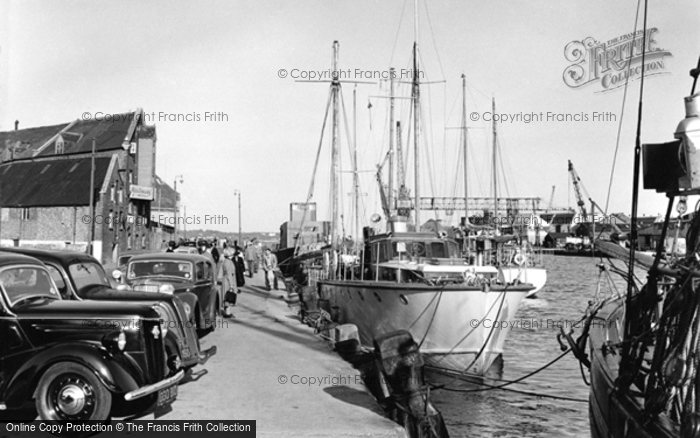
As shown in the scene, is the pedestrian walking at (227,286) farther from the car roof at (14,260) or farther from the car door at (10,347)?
the car door at (10,347)

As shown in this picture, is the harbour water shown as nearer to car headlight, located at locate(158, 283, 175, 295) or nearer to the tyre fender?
car headlight, located at locate(158, 283, 175, 295)

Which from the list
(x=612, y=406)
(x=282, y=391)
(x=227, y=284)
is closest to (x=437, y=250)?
(x=227, y=284)

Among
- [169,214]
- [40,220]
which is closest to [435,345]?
[40,220]

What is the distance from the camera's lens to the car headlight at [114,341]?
662cm

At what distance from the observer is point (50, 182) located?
45.5m

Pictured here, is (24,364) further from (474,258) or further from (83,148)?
(83,148)

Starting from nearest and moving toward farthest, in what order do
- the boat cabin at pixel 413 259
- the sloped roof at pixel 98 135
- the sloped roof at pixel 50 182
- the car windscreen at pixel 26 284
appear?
1. the car windscreen at pixel 26 284
2. the boat cabin at pixel 413 259
3. the sloped roof at pixel 50 182
4. the sloped roof at pixel 98 135

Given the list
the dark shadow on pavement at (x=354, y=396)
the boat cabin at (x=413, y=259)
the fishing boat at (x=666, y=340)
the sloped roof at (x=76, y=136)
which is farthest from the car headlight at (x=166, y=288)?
the sloped roof at (x=76, y=136)

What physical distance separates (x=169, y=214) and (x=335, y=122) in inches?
2005

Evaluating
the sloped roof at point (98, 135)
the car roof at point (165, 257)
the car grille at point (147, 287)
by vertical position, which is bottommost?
the car grille at point (147, 287)

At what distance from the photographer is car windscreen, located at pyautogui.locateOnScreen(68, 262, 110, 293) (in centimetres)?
812

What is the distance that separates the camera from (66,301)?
287 inches

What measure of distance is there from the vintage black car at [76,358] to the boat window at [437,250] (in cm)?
1217

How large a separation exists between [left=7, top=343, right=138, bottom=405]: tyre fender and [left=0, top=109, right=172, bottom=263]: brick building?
3339 cm
